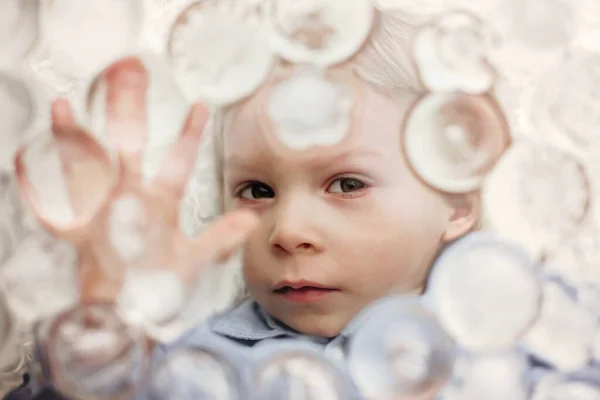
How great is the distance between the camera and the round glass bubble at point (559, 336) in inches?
12.9

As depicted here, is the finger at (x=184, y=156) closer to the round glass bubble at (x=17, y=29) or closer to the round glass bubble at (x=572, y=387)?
the round glass bubble at (x=17, y=29)

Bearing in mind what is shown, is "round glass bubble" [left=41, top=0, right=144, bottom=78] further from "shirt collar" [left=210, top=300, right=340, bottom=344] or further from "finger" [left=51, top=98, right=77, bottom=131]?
"shirt collar" [left=210, top=300, right=340, bottom=344]

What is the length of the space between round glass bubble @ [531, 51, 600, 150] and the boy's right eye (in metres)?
0.15

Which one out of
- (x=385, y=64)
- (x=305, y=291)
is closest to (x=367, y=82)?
(x=385, y=64)

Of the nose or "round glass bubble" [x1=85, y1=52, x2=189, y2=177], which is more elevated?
"round glass bubble" [x1=85, y1=52, x2=189, y2=177]

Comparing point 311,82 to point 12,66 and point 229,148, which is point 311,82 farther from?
point 12,66

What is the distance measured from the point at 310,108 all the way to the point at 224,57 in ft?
0.17

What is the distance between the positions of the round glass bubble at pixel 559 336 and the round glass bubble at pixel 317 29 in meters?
0.16

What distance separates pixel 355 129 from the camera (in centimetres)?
33

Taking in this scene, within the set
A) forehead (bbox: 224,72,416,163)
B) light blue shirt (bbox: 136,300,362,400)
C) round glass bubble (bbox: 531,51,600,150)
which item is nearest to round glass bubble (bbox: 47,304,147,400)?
light blue shirt (bbox: 136,300,362,400)

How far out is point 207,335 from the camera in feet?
1.08

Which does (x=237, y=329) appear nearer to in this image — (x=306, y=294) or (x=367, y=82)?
(x=306, y=294)

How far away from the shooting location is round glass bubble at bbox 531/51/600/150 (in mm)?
339

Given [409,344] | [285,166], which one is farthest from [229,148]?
[409,344]
